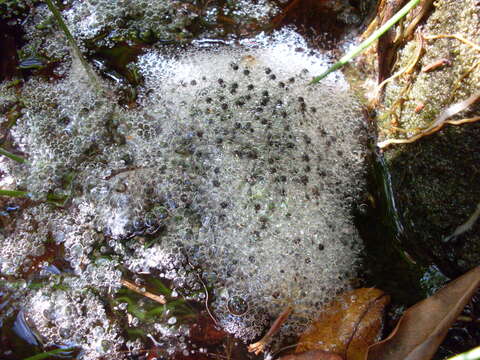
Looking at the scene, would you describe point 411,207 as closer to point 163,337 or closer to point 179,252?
point 179,252

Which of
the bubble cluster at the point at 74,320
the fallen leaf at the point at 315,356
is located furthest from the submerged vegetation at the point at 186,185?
the fallen leaf at the point at 315,356

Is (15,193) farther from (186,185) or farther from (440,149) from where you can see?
(440,149)

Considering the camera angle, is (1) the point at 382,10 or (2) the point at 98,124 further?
(2) the point at 98,124

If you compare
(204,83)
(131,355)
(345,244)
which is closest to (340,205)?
(345,244)

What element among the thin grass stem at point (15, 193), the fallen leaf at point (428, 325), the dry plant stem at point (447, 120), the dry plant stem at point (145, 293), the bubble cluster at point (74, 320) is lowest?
the bubble cluster at point (74, 320)

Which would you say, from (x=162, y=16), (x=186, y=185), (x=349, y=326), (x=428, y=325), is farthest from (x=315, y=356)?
(x=162, y=16)

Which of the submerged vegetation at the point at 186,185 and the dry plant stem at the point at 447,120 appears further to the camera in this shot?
the submerged vegetation at the point at 186,185

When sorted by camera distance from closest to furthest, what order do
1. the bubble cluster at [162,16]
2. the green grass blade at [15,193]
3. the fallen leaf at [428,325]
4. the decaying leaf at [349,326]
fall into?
1. the fallen leaf at [428,325]
2. the decaying leaf at [349,326]
3. the green grass blade at [15,193]
4. the bubble cluster at [162,16]

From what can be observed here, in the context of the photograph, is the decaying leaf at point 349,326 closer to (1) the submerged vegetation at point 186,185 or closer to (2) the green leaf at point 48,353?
(1) the submerged vegetation at point 186,185
